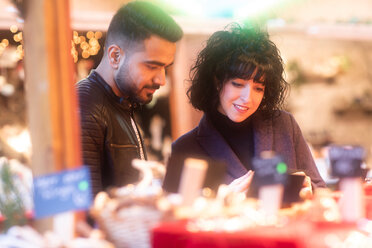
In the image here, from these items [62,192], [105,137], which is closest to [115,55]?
[105,137]

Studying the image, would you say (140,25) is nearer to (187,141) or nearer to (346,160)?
(187,141)

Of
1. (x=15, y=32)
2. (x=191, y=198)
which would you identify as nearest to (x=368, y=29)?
(x=15, y=32)

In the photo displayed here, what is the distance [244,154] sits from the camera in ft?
7.34

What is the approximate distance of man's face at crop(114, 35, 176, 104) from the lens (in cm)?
191

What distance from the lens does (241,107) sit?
2.09 metres

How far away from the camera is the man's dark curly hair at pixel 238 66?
6.82 feet

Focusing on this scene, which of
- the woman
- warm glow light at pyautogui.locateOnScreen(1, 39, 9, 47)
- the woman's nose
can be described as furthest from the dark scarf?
warm glow light at pyautogui.locateOnScreen(1, 39, 9, 47)

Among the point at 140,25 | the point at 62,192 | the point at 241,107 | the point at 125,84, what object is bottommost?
the point at 62,192

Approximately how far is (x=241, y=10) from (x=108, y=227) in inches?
159

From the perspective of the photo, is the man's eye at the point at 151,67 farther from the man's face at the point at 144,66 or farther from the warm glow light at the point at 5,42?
the warm glow light at the point at 5,42

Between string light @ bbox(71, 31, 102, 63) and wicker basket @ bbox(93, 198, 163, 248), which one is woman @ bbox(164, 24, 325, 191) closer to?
wicker basket @ bbox(93, 198, 163, 248)

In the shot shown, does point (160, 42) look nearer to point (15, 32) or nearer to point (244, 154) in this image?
point (244, 154)

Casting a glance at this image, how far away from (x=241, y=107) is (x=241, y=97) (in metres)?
0.04

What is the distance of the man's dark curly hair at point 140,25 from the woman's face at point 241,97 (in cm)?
35
